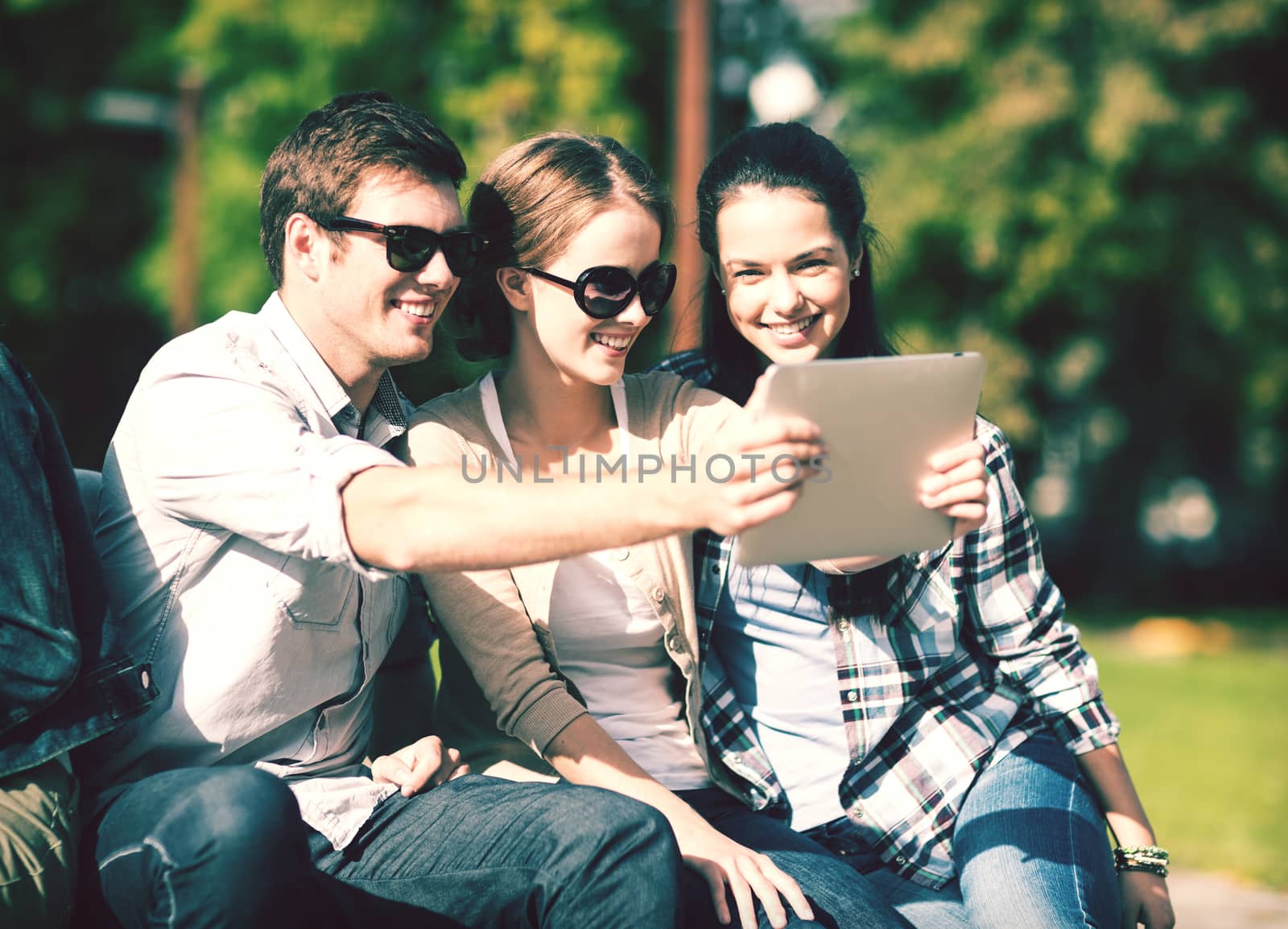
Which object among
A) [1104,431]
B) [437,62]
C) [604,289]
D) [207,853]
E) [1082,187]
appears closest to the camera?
[207,853]

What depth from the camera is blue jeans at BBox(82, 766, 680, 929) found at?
1793 millimetres

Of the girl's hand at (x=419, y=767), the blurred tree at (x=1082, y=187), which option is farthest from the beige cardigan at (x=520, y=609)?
the blurred tree at (x=1082, y=187)

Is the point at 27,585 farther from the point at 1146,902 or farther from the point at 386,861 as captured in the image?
the point at 1146,902

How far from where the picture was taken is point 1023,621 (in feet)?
8.79

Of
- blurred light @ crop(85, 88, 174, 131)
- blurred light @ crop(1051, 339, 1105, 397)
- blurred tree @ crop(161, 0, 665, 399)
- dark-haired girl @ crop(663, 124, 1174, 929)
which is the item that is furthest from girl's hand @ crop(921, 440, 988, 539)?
blurred light @ crop(85, 88, 174, 131)

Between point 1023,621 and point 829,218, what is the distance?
1.02m

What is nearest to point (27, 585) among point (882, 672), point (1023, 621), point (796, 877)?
point (796, 877)

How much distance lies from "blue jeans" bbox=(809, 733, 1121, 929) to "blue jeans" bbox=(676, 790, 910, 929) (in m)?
0.14

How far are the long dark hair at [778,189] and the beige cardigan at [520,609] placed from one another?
254 millimetres

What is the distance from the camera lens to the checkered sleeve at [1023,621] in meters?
2.68

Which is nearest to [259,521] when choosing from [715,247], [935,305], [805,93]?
[715,247]

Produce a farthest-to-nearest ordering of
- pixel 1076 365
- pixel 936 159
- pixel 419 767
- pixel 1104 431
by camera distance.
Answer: pixel 1104 431 → pixel 1076 365 → pixel 936 159 → pixel 419 767

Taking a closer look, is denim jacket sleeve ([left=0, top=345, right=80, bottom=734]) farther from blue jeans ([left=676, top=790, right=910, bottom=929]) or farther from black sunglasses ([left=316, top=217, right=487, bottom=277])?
blue jeans ([left=676, top=790, right=910, bottom=929])

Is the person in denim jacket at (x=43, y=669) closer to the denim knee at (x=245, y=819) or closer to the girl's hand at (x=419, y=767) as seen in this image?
the denim knee at (x=245, y=819)
